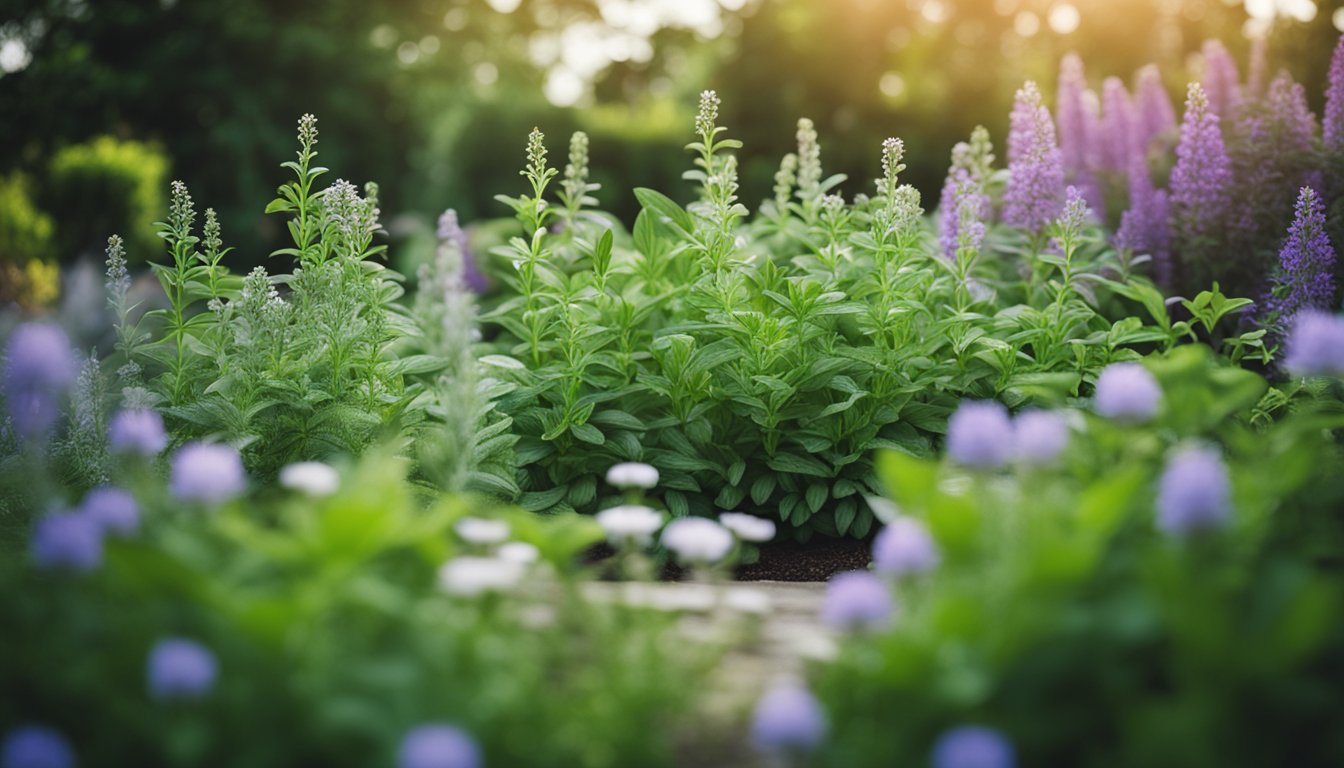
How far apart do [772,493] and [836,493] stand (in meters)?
0.29

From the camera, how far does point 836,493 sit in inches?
127

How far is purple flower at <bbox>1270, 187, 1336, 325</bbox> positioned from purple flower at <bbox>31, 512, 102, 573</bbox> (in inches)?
129

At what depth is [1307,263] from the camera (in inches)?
131

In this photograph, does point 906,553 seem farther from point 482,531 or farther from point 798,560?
point 798,560

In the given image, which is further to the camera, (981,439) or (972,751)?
(981,439)

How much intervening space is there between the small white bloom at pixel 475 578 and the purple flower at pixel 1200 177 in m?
3.33

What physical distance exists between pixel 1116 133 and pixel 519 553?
4.12 m

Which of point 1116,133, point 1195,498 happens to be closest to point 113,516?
Result: point 1195,498

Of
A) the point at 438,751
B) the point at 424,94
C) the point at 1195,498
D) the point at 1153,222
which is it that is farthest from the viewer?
the point at 424,94

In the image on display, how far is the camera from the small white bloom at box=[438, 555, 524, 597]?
64.1 inches

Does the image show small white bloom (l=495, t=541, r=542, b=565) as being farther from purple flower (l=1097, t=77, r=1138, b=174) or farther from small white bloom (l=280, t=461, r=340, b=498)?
purple flower (l=1097, t=77, r=1138, b=174)

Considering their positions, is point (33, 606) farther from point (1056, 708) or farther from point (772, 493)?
point (772, 493)

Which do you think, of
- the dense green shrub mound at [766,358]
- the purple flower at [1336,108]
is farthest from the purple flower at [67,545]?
the purple flower at [1336,108]

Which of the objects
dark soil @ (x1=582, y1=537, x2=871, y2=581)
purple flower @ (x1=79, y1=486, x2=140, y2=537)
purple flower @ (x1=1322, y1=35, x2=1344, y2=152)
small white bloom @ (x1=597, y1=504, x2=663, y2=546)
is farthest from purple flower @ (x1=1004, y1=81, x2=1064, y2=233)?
purple flower @ (x1=79, y1=486, x2=140, y2=537)
